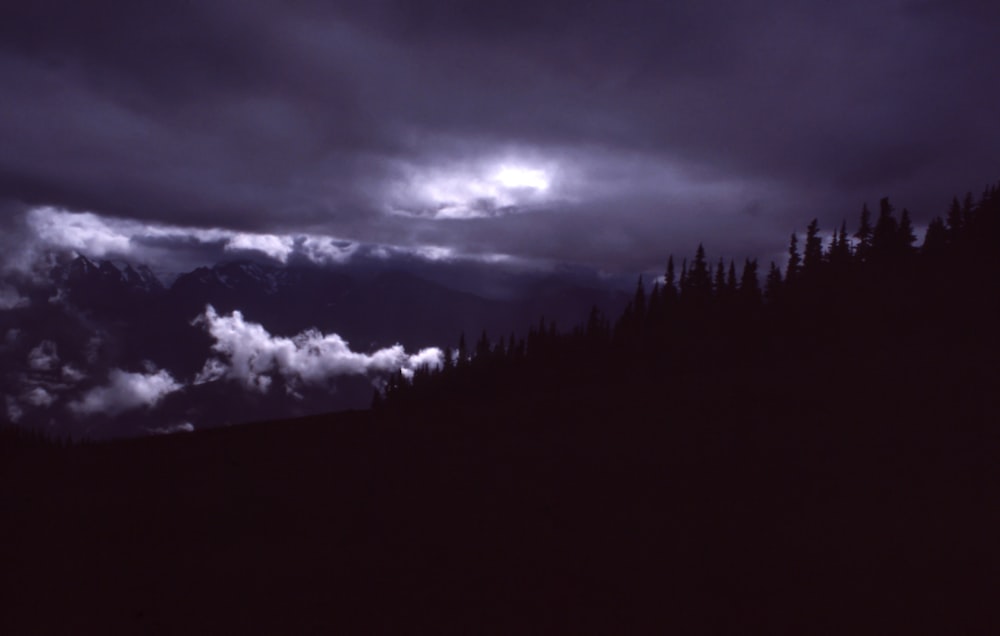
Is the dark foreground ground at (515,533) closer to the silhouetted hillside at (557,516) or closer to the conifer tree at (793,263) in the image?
the silhouetted hillside at (557,516)

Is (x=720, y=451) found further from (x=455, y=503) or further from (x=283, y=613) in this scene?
(x=283, y=613)

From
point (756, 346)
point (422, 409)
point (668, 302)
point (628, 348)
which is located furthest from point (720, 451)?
point (668, 302)

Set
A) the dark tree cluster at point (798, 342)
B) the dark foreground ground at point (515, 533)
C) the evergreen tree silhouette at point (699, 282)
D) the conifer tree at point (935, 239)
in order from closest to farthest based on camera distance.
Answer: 1. the dark foreground ground at point (515, 533)
2. the dark tree cluster at point (798, 342)
3. the conifer tree at point (935, 239)
4. the evergreen tree silhouette at point (699, 282)

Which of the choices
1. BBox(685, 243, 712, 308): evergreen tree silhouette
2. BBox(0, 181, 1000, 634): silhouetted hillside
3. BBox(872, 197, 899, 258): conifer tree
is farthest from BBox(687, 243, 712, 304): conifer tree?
BBox(0, 181, 1000, 634): silhouetted hillside

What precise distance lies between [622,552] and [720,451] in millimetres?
10608

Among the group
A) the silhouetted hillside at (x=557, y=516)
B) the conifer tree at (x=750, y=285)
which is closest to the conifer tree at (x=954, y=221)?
the conifer tree at (x=750, y=285)

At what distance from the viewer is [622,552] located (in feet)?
72.8

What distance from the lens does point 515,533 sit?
24141 millimetres

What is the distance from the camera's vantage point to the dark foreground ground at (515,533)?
1905 centimetres

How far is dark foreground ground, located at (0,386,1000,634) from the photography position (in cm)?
1905

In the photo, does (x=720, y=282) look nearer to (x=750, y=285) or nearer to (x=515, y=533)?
Answer: (x=750, y=285)

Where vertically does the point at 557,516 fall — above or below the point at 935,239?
below

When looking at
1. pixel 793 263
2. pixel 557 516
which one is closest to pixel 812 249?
pixel 793 263

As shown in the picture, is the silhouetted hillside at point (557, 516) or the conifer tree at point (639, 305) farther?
the conifer tree at point (639, 305)
